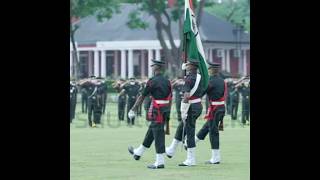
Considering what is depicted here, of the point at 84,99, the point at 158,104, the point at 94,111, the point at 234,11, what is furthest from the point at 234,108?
the point at 234,11

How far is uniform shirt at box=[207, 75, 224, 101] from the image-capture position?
17719 millimetres

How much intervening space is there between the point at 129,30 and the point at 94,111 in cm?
4248


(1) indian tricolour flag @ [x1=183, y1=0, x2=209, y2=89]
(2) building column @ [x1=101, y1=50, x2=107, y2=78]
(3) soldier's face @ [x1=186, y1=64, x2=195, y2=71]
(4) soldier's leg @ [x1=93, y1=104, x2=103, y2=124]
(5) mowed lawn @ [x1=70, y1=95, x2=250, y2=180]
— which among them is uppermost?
(2) building column @ [x1=101, y1=50, x2=107, y2=78]

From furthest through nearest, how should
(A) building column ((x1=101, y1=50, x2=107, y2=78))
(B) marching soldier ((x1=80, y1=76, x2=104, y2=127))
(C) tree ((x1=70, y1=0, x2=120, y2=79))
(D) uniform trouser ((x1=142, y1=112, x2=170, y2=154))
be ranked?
(A) building column ((x1=101, y1=50, x2=107, y2=78)) → (C) tree ((x1=70, y1=0, x2=120, y2=79)) → (B) marching soldier ((x1=80, y1=76, x2=104, y2=127)) → (D) uniform trouser ((x1=142, y1=112, x2=170, y2=154))

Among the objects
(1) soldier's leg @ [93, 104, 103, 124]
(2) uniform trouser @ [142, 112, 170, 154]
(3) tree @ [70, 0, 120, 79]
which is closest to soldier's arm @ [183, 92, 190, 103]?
(2) uniform trouser @ [142, 112, 170, 154]

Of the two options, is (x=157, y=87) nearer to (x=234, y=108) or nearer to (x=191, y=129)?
(x=191, y=129)

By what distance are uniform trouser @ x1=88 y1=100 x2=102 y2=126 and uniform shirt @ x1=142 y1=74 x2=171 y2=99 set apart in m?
11.6

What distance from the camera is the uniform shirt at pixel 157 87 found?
54.3 feet

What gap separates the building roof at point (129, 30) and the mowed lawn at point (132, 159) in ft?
140

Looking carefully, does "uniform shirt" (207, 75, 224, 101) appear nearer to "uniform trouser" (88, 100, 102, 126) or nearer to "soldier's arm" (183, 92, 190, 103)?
"soldier's arm" (183, 92, 190, 103)

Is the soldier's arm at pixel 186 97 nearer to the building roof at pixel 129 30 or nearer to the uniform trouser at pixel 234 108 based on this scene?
the uniform trouser at pixel 234 108

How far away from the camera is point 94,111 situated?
95.7 feet

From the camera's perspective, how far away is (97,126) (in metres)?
28.7
